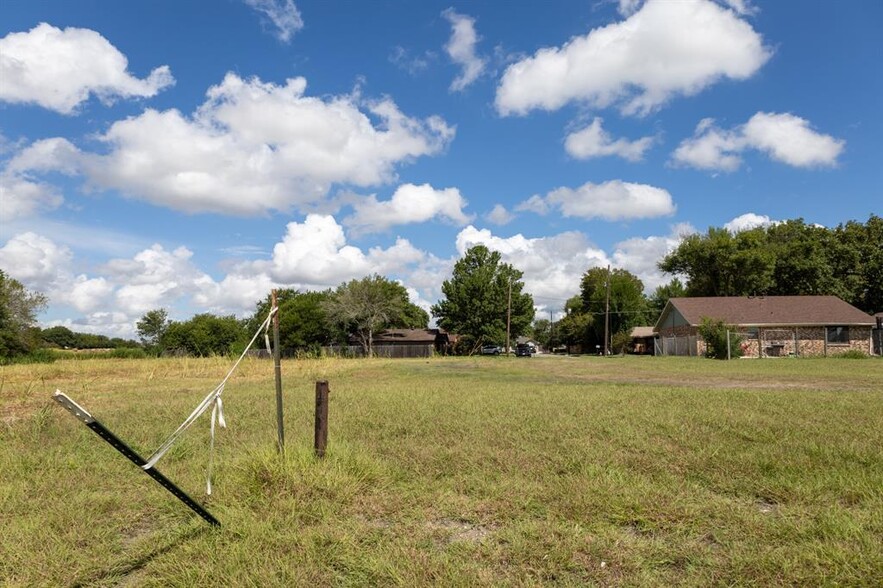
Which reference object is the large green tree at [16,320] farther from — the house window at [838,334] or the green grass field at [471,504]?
the house window at [838,334]

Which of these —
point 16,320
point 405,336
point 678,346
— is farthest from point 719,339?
point 16,320

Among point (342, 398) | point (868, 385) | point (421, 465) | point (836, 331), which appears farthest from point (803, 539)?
point (836, 331)

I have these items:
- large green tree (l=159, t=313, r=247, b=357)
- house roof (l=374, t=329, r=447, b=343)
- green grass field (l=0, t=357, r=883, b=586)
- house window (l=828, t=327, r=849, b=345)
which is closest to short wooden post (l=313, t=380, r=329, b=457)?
green grass field (l=0, t=357, r=883, b=586)

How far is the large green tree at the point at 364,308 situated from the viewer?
182ft

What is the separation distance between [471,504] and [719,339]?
30.8 m

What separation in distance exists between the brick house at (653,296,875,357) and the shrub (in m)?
3.93

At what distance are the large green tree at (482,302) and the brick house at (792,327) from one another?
65.0 ft

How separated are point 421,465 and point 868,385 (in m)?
12.9

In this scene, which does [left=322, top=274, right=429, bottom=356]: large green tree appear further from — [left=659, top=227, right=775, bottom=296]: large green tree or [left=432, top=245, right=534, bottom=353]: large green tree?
[left=659, top=227, right=775, bottom=296]: large green tree

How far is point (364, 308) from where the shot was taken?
184ft

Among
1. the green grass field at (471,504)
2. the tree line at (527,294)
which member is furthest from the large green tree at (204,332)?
the green grass field at (471,504)

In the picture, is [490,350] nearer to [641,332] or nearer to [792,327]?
[641,332]

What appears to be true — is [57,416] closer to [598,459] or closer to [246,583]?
[246,583]

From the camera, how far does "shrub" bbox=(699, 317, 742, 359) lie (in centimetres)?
3042
